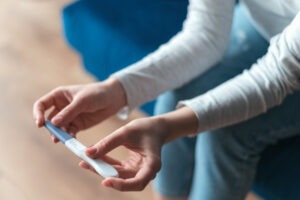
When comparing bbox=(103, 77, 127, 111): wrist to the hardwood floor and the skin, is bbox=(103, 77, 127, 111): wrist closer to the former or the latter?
the skin

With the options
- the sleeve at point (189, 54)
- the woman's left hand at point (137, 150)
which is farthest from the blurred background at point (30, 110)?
the woman's left hand at point (137, 150)

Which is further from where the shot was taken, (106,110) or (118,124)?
(118,124)

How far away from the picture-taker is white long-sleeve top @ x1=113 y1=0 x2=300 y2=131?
75cm

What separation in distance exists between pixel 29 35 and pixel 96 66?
46cm

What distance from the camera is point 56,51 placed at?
158 centimetres

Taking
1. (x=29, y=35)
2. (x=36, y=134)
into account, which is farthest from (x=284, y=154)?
(x=29, y=35)

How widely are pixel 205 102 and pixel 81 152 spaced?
21cm

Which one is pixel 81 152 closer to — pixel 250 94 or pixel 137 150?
pixel 137 150

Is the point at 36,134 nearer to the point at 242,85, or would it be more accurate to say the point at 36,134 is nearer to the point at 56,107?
the point at 56,107

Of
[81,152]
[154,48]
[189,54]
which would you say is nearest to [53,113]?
[81,152]

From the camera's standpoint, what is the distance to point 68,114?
0.75m

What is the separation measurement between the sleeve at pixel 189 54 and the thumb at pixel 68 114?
112 mm

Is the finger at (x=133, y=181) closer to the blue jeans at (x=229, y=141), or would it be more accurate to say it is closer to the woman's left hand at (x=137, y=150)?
the woman's left hand at (x=137, y=150)

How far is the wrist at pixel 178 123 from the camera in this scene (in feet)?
2.39
